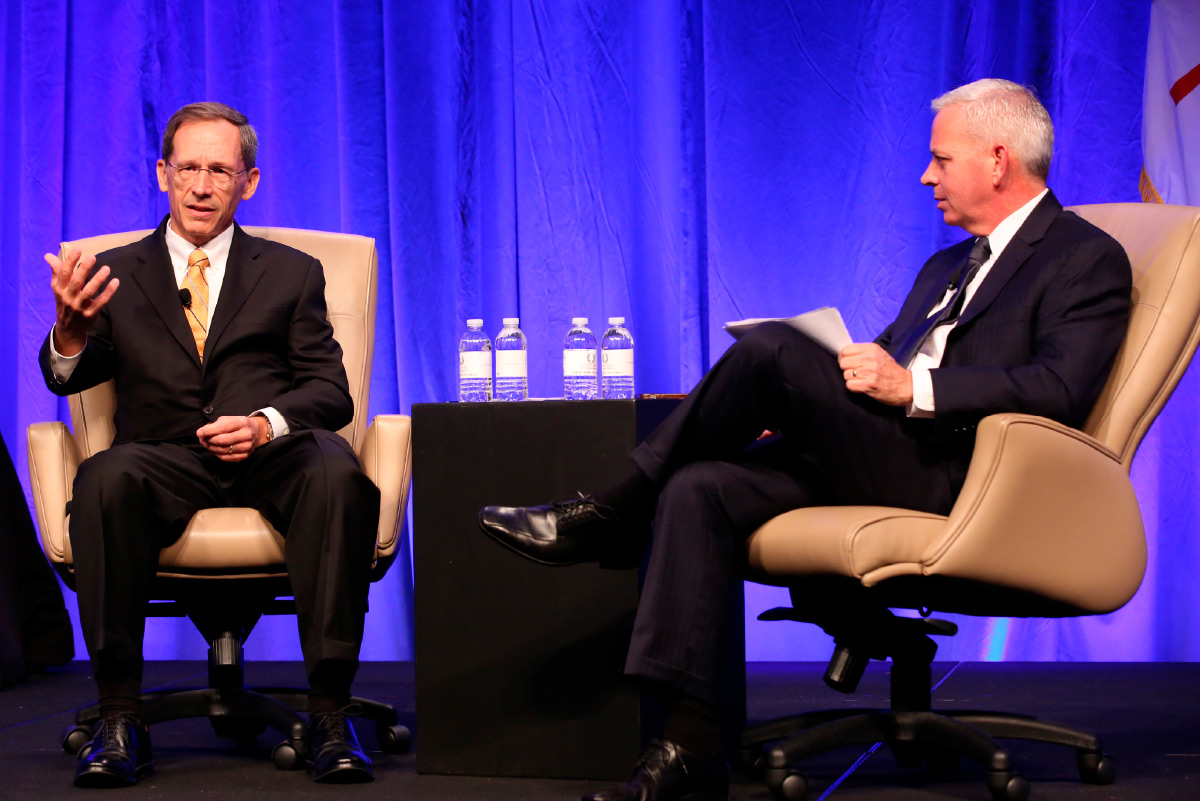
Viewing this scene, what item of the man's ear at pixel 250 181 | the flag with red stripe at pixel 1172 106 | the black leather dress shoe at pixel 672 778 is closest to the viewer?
the black leather dress shoe at pixel 672 778

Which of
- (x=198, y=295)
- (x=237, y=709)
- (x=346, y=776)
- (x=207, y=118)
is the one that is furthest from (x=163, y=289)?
(x=346, y=776)

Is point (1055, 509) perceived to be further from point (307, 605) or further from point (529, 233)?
point (529, 233)

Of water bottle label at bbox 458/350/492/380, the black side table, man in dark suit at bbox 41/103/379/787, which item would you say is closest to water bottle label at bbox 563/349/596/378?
water bottle label at bbox 458/350/492/380

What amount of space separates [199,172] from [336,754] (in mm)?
1285

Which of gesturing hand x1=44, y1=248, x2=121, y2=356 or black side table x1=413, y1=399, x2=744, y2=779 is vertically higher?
gesturing hand x1=44, y1=248, x2=121, y2=356

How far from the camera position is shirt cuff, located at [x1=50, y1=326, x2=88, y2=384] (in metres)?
2.26

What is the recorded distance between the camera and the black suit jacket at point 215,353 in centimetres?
238

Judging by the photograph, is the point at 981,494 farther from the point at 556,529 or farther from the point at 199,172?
the point at 199,172

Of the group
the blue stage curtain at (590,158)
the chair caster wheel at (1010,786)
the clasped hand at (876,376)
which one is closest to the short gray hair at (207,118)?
the blue stage curtain at (590,158)

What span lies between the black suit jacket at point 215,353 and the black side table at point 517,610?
1.28 ft

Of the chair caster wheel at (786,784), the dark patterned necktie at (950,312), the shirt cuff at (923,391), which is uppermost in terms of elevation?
the dark patterned necktie at (950,312)

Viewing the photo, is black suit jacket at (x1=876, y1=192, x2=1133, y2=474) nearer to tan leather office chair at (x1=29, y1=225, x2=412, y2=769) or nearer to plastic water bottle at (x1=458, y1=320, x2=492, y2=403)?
plastic water bottle at (x1=458, y1=320, x2=492, y2=403)

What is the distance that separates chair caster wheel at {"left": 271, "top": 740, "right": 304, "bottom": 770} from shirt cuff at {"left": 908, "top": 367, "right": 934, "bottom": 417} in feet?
4.07

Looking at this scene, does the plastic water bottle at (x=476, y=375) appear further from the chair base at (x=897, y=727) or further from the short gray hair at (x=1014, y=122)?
the short gray hair at (x=1014, y=122)
